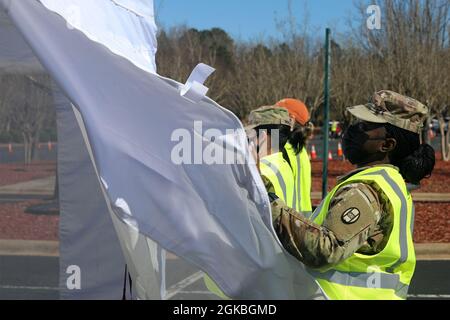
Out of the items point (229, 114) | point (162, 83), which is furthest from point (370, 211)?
point (162, 83)

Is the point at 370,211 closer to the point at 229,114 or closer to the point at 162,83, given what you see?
the point at 229,114

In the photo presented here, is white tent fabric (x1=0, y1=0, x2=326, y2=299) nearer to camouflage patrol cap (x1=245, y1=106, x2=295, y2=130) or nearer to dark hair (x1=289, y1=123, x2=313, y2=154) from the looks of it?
camouflage patrol cap (x1=245, y1=106, x2=295, y2=130)

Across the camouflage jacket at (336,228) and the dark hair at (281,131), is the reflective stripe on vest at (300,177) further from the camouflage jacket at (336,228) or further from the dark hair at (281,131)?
the camouflage jacket at (336,228)

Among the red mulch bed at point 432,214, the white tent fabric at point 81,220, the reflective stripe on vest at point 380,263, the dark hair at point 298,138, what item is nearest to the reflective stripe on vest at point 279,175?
the dark hair at point 298,138

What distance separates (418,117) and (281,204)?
63 centimetres

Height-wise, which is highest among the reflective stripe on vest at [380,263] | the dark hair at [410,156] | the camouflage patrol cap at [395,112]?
the camouflage patrol cap at [395,112]

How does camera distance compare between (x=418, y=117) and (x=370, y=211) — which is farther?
(x=418, y=117)

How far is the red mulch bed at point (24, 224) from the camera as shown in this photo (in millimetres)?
3256

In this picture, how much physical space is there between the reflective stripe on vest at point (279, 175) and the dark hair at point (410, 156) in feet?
2.55

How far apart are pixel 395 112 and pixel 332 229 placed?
0.55m

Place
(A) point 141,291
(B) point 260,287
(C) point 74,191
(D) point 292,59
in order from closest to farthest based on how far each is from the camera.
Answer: (B) point 260,287, (A) point 141,291, (C) point 74,191, (D) point 292,59

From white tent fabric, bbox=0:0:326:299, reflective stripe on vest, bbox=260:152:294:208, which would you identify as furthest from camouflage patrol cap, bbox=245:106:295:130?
white tent fabric, bbox=0:0:326:299

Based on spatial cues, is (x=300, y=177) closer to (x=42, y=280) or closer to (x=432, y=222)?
(x=42, y=280)

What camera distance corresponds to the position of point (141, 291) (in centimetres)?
228
